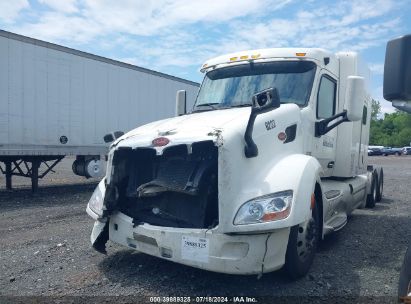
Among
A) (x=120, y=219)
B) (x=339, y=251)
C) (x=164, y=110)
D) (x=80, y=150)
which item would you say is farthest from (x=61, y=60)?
(x=339, y=251)

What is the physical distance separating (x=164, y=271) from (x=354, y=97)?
123 inches

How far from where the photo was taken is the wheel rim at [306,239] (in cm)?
419

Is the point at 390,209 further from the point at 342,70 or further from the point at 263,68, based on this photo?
the point at 263,68

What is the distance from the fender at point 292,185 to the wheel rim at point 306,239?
0.85 ft

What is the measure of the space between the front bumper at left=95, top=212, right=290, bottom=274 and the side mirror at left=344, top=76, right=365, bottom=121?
6.61 ft

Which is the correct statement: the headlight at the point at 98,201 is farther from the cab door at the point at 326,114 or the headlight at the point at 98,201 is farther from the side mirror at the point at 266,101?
the cab door at the point at 326,114

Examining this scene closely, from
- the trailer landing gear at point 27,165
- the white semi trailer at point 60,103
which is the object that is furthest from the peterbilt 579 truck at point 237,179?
the trailer landing gear at point 27,165

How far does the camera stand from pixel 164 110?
15.3 meters

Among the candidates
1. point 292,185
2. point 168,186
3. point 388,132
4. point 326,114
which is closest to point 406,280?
point 292,185

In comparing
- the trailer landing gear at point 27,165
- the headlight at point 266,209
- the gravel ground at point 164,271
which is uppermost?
the headlight at point 266,209

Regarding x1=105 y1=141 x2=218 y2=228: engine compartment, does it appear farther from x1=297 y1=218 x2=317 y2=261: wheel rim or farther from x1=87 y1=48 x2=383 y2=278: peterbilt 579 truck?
Answer: x1=297 y1=218 x2=317 y2=261: wheel rim

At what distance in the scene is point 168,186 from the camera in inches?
165

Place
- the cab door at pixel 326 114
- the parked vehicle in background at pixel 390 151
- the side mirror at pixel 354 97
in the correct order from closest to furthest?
the side mirror at pixel 354 97, the cab door at pixel 326 114, the parked vehicle in background at pixel 390 151

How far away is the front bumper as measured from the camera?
3.72m
